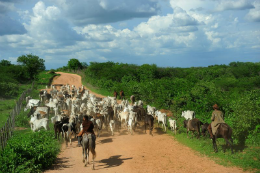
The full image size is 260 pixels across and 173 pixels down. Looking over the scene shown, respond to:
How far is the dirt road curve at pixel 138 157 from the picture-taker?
32.2ft

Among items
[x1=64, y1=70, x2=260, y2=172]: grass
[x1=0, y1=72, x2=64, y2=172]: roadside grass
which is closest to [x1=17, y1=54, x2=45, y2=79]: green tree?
[x1=0, y1=72, x2=64, y2=172]: roadside grass

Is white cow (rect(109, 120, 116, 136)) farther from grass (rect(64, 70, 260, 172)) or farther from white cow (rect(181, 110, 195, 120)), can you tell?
white cow (rect(181, 110, 195, 120))

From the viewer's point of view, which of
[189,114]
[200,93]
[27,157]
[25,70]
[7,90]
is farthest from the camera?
[25,70]

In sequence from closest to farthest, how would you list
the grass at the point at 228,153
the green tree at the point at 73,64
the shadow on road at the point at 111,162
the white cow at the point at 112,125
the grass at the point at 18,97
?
the grass at the point at 228,153
the shadow on road at the point at 111,162
the white cow at the point at 112,125
the grass at the point at 18,97
the green tree at the point at 73,64

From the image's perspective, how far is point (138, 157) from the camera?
11164 millimetres

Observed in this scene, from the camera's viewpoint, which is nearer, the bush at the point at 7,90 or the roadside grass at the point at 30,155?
the roadside grass at the point at 30,155

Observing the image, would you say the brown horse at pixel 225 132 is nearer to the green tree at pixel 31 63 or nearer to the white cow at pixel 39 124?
the white cow at pixel 39 124

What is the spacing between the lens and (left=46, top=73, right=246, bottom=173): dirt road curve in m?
9.82

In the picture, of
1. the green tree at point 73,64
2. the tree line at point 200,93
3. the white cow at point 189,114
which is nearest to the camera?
the tree line at point 200,93

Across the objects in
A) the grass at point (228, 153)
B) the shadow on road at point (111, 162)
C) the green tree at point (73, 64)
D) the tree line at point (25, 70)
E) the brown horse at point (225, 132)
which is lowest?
the shadow on road at point (111, 162)

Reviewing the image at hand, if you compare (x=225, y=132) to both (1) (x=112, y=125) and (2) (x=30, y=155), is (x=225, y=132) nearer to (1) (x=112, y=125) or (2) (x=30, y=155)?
(1) (x=112, y=125)

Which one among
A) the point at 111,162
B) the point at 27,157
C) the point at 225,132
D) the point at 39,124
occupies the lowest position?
the point at 111,162

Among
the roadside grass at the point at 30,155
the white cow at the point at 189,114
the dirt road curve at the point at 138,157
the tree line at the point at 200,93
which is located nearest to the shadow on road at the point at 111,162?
the dirt road curve at the point at 138,157

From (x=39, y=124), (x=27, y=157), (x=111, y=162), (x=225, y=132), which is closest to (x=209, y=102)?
(x=225, y=132)
